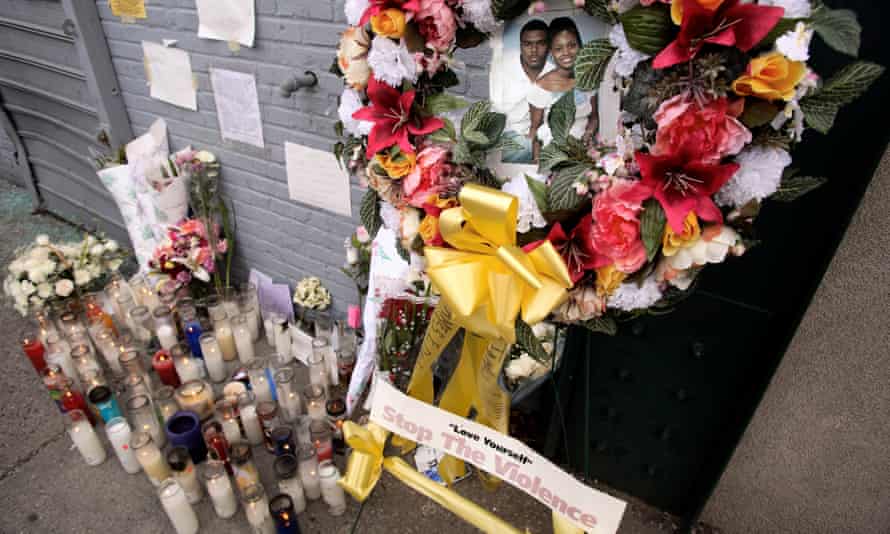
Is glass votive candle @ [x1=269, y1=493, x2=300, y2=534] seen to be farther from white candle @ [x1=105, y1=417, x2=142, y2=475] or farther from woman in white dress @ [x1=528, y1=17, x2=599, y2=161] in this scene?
woman in white dress @ [x1=528, y1=17, x2=599, y2=161]

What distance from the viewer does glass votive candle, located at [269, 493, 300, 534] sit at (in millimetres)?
1660

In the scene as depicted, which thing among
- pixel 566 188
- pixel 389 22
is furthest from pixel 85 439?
pixel 566 188

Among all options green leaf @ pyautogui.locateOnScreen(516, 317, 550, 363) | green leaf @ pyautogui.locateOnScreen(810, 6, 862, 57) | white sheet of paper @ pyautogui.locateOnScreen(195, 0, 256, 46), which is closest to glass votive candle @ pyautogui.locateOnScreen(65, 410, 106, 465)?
white sheet of paper @ pyautogui.locateOnScreen(195, 0, 256, 46)

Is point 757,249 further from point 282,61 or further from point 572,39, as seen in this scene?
point 282,61

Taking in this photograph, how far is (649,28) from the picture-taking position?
0.75 m

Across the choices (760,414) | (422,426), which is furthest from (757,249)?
(422,426)

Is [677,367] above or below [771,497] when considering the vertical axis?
above

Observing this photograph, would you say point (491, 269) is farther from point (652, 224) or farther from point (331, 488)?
point (331, 488)

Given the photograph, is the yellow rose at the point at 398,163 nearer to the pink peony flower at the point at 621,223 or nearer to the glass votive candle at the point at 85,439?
the pink peony flower at the point at 621,223

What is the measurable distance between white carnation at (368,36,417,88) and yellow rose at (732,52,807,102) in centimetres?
59

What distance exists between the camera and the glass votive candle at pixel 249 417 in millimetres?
2025

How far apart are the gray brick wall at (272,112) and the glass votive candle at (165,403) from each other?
0.86 m

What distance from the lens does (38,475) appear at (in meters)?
2.03

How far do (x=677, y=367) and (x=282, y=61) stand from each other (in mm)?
1878
